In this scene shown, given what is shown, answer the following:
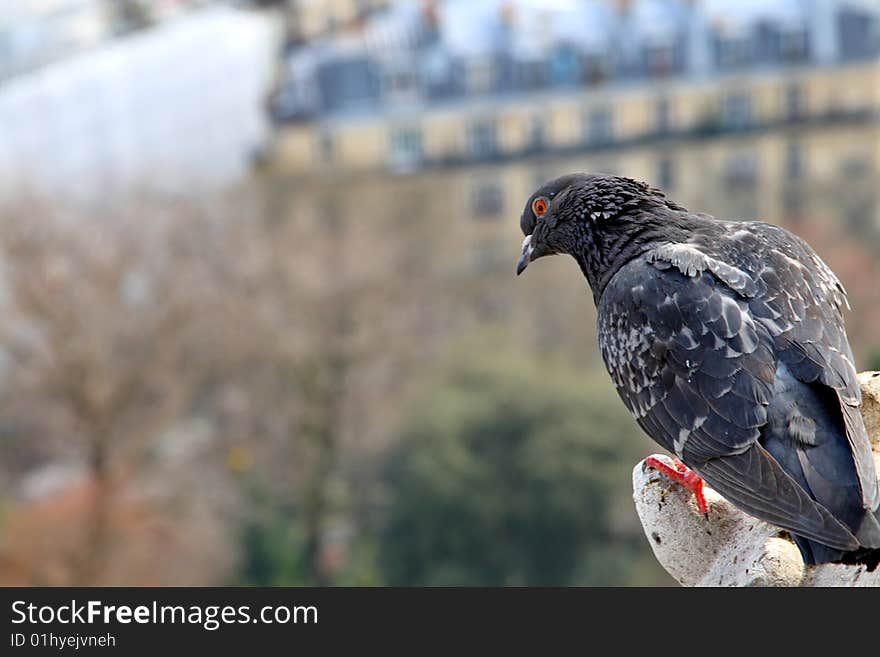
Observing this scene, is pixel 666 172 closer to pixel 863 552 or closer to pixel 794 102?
pixel 794 102

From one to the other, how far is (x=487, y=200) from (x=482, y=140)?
16.1ft

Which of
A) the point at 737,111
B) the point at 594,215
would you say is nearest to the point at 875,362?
the point at 594,215

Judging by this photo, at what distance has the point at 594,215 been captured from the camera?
774 centimetres

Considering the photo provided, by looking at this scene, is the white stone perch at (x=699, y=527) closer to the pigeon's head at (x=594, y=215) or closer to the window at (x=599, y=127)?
the pigeon's head at (x=594, y=215)

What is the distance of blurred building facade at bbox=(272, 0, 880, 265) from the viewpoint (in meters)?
73.1

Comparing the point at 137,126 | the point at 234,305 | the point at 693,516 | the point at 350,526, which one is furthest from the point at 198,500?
the point at 693,516

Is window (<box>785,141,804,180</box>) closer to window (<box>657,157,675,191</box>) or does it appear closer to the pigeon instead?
window (<box>657,157,675,191</box>)

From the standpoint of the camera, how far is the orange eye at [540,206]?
8234mm

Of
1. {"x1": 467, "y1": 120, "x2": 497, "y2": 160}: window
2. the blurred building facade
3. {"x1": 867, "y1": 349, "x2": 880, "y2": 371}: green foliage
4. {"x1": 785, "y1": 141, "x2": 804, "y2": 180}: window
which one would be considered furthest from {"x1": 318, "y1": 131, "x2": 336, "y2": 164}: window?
{"x1": 867, "y1": 349, "x2": 880, "y2": 371}: green foliage

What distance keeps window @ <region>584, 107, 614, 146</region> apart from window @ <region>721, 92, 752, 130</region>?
5.99 meters

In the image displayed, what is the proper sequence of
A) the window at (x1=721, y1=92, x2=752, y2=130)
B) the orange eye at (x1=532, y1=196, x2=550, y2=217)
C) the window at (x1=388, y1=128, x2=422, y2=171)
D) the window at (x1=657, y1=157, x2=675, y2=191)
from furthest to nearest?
the window at (x1=721, y1=92, x2=752, y2=130) → the window at (x1=388, y1=128, x2=422, y2=171) → the window at (x1=657, y1=157, x2=675, y2=191) → the orange eye at (x1=532, y1=196, x2=550, y2=217)

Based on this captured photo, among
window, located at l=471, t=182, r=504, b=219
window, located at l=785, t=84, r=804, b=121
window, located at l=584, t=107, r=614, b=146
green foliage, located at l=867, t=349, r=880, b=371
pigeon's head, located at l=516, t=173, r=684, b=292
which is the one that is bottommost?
pigeon's head, located at l=516, t=173, r=684, b=292

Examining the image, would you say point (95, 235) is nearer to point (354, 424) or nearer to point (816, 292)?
point (354, 424)
